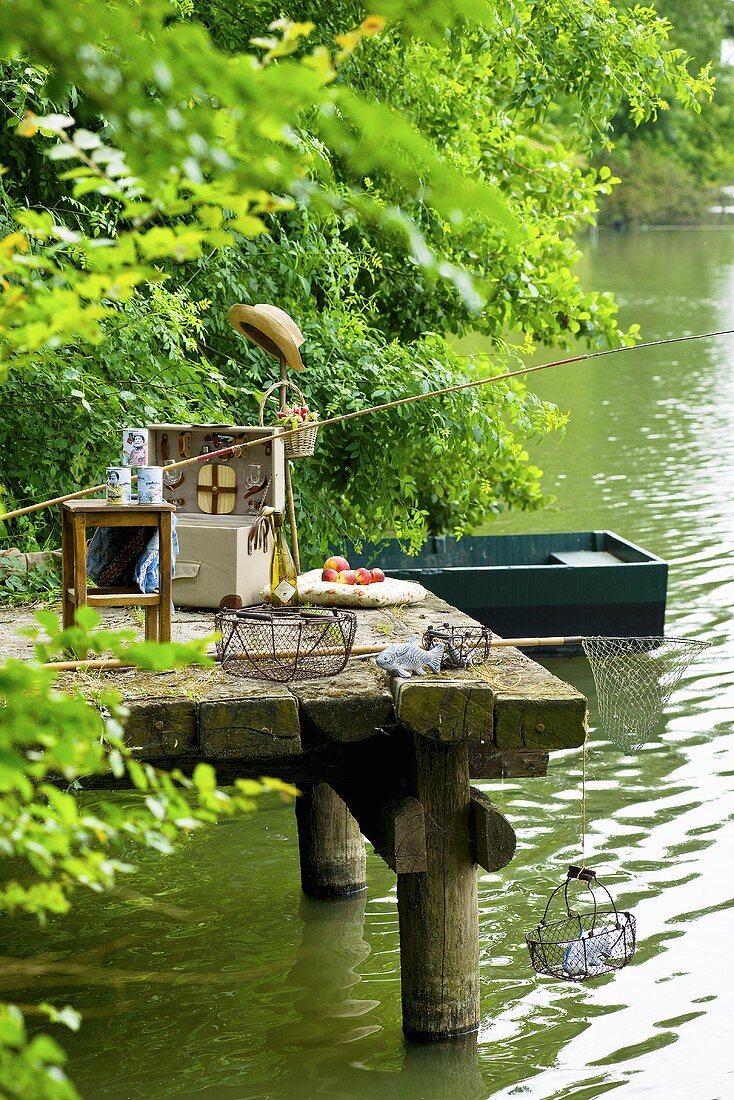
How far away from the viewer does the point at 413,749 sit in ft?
17.1

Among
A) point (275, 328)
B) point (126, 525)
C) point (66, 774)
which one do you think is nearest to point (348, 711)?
point (126, 525)

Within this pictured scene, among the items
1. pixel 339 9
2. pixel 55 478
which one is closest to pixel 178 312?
pixel 55 478

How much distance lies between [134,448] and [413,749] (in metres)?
1.71

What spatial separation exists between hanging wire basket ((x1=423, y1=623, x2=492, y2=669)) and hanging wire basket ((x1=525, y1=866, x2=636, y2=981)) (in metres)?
0.87

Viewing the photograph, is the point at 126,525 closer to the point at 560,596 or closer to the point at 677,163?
the point at 560,596

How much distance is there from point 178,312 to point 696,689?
4581 millimetres

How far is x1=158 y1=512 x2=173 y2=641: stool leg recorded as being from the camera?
529 cm

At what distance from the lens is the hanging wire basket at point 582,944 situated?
18.3ft

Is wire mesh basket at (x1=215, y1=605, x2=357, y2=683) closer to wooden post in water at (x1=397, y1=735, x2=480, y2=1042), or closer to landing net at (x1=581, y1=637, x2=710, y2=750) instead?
wooden post in water at (x1=397, y1=735, x2=480, y2=1042)

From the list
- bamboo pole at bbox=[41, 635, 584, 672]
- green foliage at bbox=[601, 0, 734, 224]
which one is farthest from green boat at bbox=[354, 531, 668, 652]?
green foliage at bbox=[601, 0, 734, 224]

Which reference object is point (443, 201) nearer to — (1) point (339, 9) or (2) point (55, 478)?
(2) point (55, 478)

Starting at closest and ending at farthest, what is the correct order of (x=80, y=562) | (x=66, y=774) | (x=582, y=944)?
(x=66, y=774) → (x=80, y=562) → (x=582, y=944)

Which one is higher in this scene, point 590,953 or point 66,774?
point 66,774

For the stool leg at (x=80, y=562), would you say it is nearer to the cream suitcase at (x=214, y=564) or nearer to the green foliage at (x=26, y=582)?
the cream suitcase at (x=214, y=564)
